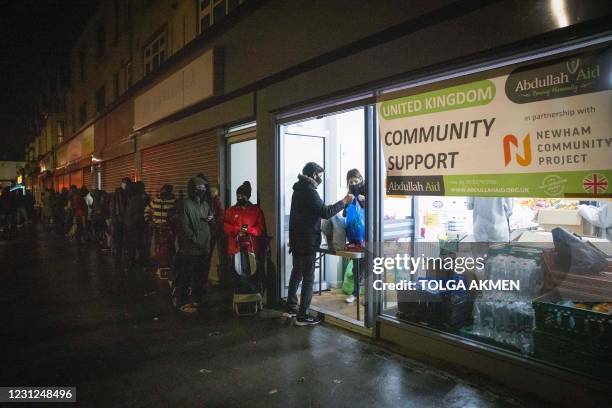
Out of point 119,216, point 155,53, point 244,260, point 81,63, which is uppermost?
point 81,63

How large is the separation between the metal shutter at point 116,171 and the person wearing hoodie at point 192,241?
→ 7966mm

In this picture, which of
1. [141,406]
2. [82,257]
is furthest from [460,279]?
[82,257]

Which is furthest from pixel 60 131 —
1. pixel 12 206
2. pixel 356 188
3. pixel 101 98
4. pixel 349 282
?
pixel 356 188

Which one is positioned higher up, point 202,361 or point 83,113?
point 83,113

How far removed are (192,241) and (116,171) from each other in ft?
36.1

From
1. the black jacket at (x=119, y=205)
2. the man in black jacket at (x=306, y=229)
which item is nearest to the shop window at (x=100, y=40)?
the black jacket at (x=119, y=205)

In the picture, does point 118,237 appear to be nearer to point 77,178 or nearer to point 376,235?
point 376,235

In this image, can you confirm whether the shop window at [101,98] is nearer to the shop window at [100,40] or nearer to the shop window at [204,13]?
the shop window at [100,40]

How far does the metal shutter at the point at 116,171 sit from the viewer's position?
14.2 m

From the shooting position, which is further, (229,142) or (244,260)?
(229,142)

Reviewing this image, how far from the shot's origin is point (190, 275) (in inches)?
268

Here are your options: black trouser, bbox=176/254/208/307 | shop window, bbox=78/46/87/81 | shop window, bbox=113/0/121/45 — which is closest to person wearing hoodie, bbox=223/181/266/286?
black trouser, bbox=176/254/208/307

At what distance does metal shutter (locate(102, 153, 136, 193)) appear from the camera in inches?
560

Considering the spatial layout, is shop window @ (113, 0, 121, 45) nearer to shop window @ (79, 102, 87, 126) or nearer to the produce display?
shop window @ (79, 102, 87, 126)
